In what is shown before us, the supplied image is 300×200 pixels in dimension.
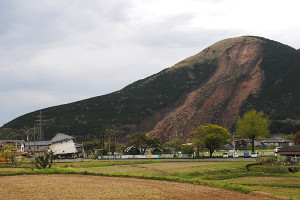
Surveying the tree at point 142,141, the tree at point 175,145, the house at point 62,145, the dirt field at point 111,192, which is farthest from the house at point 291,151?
the house at point 62,145

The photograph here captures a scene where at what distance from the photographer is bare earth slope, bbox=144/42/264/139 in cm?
13388

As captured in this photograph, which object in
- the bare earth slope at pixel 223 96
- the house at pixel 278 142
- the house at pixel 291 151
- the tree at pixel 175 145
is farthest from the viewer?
the bare earth slope at pixel 223 96

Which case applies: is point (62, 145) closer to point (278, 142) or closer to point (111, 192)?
point (278, 142)

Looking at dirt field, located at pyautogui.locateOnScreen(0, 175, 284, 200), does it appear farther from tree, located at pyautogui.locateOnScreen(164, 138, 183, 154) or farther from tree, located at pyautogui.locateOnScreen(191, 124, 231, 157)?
tree, located at pyautogui.locateOnScreen(164, 138, 183, 154)

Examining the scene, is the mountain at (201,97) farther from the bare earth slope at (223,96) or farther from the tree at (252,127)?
the tree at (252,127)

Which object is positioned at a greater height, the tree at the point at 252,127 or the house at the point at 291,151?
the tree at the point at 252,127

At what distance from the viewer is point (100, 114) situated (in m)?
152

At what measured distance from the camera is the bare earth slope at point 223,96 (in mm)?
133875

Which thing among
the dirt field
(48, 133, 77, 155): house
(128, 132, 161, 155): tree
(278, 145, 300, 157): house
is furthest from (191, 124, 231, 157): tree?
the dirt field

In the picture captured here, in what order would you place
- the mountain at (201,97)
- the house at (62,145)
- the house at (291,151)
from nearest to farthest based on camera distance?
the house at (291,151), the house at (62,145), the mountain at (201,97)

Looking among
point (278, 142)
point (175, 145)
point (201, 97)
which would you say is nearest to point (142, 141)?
point (175, 145)

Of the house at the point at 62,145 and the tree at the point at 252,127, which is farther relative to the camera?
the house at the point at 62,145

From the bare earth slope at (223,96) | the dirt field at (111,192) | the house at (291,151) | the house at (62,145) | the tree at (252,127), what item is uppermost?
the bare earth slope at (223,96)

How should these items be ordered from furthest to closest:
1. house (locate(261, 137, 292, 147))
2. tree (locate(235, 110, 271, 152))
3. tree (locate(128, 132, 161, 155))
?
house (locate(261, 137, 292, 147))
tree (locate(128, 132, 161, 155))
tree (locate(235, 110, 271, 152))
